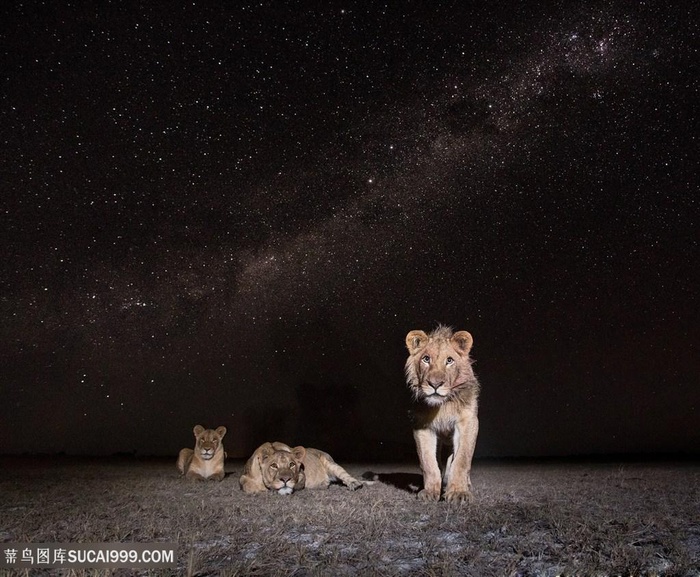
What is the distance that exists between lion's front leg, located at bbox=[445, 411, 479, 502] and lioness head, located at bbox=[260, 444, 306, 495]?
2550 millimetres

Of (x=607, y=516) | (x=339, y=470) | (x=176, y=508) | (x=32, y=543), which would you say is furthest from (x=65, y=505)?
(x=607, y=516)

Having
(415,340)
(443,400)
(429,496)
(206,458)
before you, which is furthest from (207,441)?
(443,400)

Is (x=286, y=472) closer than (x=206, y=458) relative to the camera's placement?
Yes

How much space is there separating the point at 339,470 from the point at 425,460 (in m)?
2.88

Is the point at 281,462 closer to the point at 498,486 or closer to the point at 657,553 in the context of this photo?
the point at 498,486

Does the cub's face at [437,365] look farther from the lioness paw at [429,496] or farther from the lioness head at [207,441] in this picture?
the lioness head at [207,441]

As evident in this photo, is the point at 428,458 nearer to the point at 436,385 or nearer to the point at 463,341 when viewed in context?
the point at 436,385

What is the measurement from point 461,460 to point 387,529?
2555 mm

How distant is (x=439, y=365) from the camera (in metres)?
7.87

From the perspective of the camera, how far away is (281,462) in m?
9.45

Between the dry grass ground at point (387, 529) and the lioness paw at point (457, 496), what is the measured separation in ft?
0.86

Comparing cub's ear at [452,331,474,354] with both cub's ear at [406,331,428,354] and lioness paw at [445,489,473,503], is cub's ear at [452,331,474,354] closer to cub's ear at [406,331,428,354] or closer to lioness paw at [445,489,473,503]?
cub's ear at [406,331,428,354]

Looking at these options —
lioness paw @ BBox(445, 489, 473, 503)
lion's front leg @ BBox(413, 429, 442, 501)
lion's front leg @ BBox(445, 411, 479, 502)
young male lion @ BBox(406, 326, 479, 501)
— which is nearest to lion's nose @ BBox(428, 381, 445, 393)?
young male lion @ BBox(406, 326, 479, 501)

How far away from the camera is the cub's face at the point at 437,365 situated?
7.71 meters
